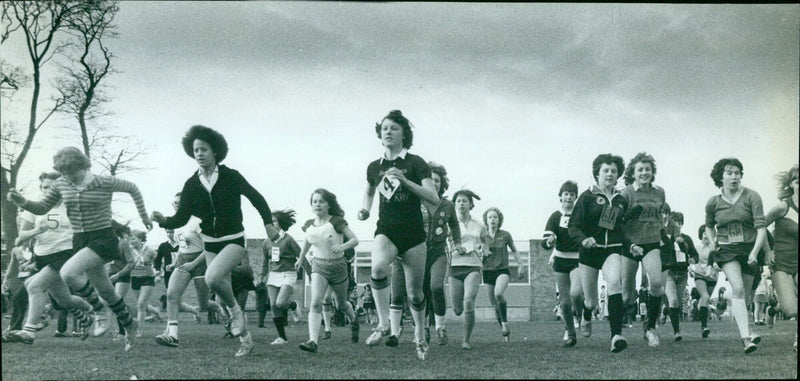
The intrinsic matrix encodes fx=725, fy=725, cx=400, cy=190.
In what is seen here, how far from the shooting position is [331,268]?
898 cm

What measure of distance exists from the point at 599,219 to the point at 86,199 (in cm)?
569

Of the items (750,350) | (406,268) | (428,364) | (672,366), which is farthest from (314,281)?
(750,350)

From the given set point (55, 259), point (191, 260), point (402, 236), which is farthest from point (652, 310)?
point (55, 259)

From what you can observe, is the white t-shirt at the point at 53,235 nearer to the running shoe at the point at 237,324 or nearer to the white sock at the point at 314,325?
the running shoe at the point at 237,324

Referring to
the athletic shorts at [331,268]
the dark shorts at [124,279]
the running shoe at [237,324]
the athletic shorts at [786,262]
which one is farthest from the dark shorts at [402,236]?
the dark shorts at [124,279]

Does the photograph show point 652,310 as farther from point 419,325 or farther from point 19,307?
point 19,307

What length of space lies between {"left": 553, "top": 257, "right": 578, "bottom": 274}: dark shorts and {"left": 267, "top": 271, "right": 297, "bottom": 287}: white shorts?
3.71 meters

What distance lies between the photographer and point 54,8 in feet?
27.2

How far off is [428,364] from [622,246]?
3.00 meters

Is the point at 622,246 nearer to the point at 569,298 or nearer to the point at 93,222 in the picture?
the point at 569,298

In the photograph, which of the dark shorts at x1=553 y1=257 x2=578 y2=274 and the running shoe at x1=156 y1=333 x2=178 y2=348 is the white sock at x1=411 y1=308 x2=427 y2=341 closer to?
the running shoe at x1=156 y1=333 x2=178 y2=348

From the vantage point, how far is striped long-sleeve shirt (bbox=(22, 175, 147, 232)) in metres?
7.82

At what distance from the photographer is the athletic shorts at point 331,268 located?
8.94 metres

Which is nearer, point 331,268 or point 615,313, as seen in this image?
→ point 615,313
